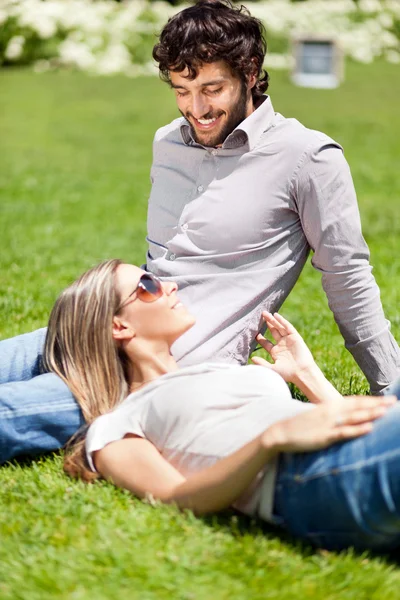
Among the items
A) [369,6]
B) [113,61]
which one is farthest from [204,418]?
[369,6]

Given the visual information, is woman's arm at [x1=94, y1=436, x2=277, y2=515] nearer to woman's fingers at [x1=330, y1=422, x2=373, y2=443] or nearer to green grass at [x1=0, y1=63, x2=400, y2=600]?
green grass at [x1=0, y1=63, x2=400, y2=600]

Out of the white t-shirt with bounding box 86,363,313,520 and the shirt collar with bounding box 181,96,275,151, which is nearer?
the white t-shirt with bounding box 86,363,313,520

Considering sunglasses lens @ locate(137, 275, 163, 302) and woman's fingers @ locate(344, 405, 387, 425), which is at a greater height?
sunglasses lens @ locate(137, 275, 163, 302)

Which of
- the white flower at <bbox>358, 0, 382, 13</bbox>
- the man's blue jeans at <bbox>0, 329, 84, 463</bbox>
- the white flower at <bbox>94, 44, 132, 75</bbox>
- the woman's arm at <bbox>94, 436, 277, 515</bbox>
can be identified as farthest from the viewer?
the white flower at <bbox>358, 0, 382, 13</bbox>

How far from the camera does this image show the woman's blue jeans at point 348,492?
2.52 m

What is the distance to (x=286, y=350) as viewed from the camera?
361 centimetres

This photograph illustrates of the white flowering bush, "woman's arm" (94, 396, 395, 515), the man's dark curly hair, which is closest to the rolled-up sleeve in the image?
the man's dark curly hair

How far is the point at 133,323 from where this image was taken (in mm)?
3156

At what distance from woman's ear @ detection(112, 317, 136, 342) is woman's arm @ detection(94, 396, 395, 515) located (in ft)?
1.23

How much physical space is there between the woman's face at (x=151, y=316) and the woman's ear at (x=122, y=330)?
0.01 metres

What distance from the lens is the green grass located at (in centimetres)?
256

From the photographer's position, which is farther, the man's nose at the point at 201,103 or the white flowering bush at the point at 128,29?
the white flowering bush at the point at 128,29

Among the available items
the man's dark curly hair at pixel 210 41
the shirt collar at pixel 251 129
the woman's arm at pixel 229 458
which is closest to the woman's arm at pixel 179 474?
the woman's arm at pixel 229 458

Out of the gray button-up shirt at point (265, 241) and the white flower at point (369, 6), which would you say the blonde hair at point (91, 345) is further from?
the white flower at point (369, 6)
